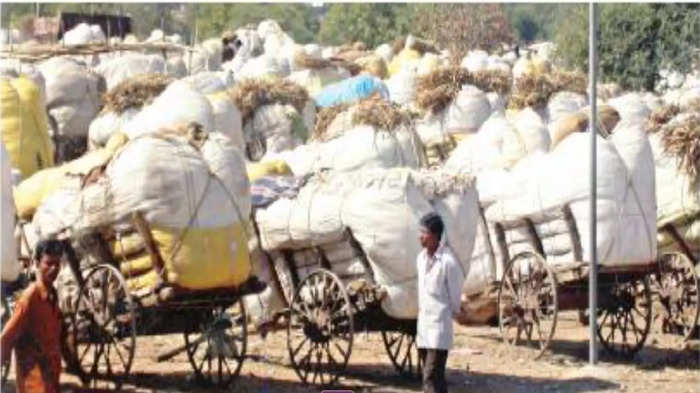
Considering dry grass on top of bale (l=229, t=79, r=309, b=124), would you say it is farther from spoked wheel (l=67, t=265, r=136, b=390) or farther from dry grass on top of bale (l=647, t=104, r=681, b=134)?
spoked wheel (l=67, t=265, r=136, b=390)

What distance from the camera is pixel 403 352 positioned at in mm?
12914

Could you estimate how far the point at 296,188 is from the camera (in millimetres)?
12828

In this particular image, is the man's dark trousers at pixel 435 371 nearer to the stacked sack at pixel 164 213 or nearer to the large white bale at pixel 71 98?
the stacked sack at pixel 164 213

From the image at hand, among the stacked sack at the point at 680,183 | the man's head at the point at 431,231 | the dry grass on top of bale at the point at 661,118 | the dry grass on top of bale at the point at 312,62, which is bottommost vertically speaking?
the man's head at the point at 431,231

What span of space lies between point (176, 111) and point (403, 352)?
19.0 ft

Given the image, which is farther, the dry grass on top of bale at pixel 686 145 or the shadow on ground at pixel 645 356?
the dry grass on top of bale at pixel 686 145

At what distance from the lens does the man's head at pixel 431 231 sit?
1006cm

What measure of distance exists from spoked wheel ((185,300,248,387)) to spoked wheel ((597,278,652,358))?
340cm

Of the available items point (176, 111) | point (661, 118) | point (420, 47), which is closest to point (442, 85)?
point (176, 111)

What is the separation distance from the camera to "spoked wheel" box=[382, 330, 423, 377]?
12273mm

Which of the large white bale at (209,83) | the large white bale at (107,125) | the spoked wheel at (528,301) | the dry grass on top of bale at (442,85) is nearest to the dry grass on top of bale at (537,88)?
the dry grass on top of bale at (442,85)

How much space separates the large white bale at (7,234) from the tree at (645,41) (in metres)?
24.8

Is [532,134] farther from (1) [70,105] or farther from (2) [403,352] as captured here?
(1) [70,105]

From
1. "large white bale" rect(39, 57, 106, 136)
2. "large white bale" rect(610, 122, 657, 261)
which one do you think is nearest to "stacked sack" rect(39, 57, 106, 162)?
"large white bale" rect(39, 57, 106, 136)
